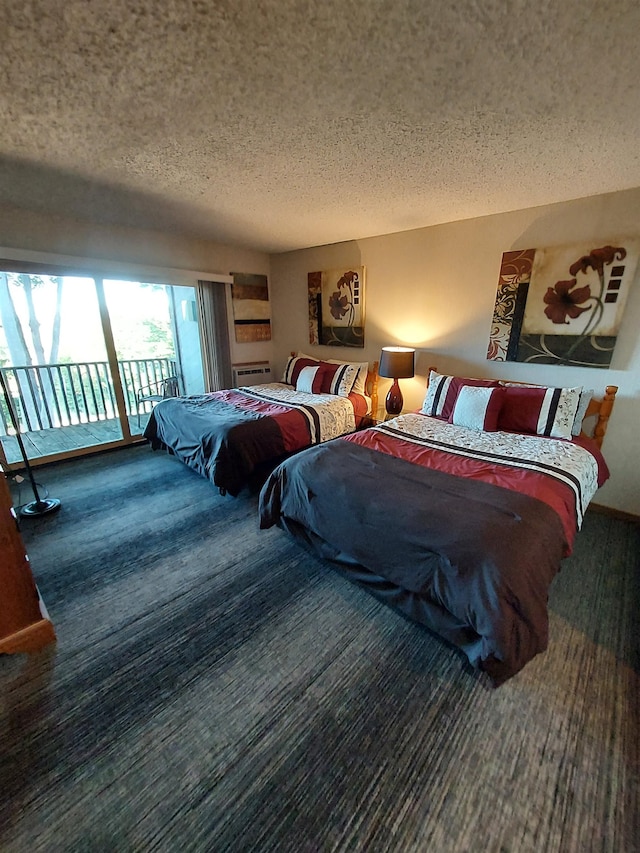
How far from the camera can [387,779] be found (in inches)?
42.9

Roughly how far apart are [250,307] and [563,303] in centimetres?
351

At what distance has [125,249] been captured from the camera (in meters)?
3.47

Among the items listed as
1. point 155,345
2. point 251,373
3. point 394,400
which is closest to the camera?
point 394,400

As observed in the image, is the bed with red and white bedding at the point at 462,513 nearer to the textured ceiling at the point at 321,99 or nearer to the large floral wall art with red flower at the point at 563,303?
the large floral wall art with red flower at the point at 563,303

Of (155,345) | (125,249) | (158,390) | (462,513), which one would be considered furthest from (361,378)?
(158,390)

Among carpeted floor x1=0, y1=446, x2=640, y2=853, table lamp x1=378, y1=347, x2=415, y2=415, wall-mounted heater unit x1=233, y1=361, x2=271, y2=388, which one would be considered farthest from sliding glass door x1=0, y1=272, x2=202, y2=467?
table lamp x1=378, y1=347, x2=415, y2=415

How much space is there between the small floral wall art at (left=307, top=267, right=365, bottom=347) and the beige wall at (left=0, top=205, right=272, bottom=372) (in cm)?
103

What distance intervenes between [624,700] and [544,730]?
15.5 inches

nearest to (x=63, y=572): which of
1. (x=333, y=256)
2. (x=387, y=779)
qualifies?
(x=387, y=779)

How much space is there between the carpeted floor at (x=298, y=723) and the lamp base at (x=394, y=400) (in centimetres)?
192

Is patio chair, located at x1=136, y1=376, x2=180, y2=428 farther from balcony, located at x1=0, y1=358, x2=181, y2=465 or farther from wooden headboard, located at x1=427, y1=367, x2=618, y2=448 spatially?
wooden headboard, located at x1=427, y1=367, x2=618, y2=448

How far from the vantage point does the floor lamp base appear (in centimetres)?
257

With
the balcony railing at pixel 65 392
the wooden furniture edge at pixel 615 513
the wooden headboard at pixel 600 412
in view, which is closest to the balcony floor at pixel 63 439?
the balcony railing at pixel 65 392

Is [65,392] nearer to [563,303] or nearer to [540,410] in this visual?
[540,410]
